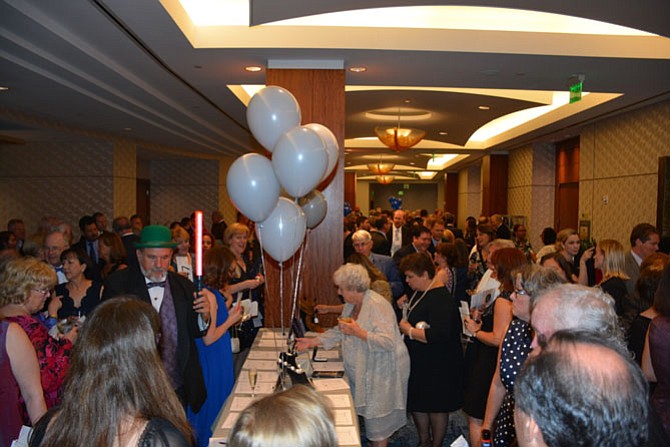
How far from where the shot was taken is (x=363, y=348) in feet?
12.0

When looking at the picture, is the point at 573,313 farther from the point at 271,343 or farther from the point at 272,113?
the point at 271,343

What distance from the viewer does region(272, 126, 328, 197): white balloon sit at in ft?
11.5

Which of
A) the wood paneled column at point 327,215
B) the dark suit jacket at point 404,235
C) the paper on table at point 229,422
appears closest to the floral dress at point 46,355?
the paper on table at point 229,422

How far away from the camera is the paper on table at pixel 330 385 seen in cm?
334

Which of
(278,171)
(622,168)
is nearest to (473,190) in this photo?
(622,168)

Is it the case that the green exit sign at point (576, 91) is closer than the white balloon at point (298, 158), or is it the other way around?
Answer: the white balloon at point (298, 158)

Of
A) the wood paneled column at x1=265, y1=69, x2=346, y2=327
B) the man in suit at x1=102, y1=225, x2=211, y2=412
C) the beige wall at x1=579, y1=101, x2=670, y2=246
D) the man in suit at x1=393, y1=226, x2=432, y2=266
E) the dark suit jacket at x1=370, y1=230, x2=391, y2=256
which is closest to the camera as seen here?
the man in suit at x1=102, y1=225, x2=211, y2=412

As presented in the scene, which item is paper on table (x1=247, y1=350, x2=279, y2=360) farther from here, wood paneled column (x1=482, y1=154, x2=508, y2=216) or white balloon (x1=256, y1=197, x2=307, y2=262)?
wood paneled column (x1=482, y1=154, x2=508, y2=216)

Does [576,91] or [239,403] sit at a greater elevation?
[576,91]

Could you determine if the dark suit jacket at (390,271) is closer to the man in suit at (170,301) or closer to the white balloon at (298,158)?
the white balloon at (298,158)

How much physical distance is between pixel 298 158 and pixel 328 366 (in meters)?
1.43

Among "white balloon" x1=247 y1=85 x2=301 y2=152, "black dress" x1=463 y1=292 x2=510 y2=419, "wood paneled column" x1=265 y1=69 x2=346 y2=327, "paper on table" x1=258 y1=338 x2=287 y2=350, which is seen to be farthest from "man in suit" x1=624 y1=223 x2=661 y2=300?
"white balloon" x1=247 y1=85 x2=301 y2=152

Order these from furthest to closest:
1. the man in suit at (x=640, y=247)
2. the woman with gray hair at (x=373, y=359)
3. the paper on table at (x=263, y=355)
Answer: the man in suit at (x=640, y=247) < the paper on table at (x=263, y=355) < the woman with gray hair at (x=373, y=359)

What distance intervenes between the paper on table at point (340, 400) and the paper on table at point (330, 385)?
11 cm
